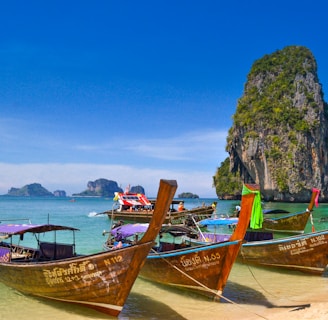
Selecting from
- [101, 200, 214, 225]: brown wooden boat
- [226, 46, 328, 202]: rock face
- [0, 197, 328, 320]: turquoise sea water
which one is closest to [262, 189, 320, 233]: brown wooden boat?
[0, 197, 328, 320]: turquoise sea water

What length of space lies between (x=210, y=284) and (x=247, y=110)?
71440 mm

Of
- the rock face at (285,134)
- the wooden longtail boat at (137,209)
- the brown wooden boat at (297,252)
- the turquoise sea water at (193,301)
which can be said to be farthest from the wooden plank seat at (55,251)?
the rock face at (285,134)

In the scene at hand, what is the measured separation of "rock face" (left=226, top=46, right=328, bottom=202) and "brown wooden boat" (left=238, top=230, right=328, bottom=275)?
5760 centimetres

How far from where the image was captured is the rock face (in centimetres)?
6825

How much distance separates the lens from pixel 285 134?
232ft

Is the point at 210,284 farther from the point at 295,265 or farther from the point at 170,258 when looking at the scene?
the point at 295,265

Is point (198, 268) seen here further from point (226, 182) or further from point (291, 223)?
point (226, 182)

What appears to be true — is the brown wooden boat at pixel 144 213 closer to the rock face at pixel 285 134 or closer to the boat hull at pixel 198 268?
the boat hull at pixel 198 268

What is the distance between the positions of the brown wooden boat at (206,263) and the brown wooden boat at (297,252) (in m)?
3.64

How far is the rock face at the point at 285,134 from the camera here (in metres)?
68.2

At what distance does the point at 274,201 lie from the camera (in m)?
71.0

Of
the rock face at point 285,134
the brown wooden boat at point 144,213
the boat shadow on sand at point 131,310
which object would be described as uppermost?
the rock face at point 285,134

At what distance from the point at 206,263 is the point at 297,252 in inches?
163

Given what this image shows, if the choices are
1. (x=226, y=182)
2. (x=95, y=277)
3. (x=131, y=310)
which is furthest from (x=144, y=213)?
(x=226, y=182)
